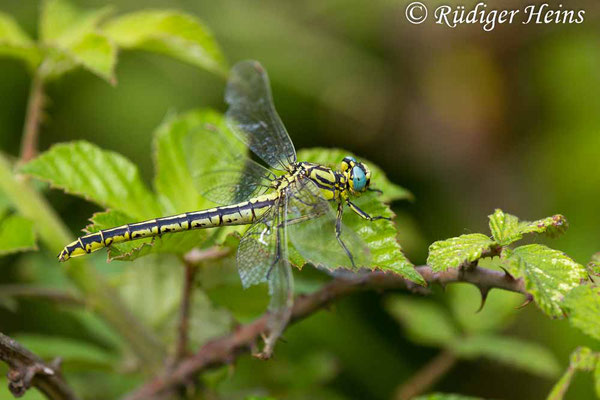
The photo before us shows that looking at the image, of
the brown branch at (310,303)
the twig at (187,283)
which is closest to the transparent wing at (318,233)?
the brown branch at (310,303)

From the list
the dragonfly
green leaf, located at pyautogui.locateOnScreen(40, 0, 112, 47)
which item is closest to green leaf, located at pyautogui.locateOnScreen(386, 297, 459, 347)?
the dragonfly

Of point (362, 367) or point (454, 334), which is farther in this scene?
point (362, 367)

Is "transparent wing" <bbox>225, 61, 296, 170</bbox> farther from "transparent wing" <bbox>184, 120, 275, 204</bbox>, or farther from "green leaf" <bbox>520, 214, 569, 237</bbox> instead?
"green leaf" <bbox>520, 214, 569, 237</bbox>

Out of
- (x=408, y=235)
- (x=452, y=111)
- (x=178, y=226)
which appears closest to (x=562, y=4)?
(x=452, y=111)

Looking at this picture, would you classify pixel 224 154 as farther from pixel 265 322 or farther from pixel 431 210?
pixel 431 210

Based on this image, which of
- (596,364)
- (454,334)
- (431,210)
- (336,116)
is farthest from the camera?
(336,116)

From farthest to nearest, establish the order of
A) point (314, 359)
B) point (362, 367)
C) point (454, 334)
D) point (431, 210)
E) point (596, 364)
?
point (431, 210), point (362, 367), point (454, 334), point (314, 359), point (596, 364)

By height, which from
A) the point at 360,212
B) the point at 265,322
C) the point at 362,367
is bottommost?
the point at 362,367

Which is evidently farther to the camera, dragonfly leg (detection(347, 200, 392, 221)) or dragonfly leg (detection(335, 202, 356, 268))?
dragonfly leg (detection(347, 200, 392, 221))
